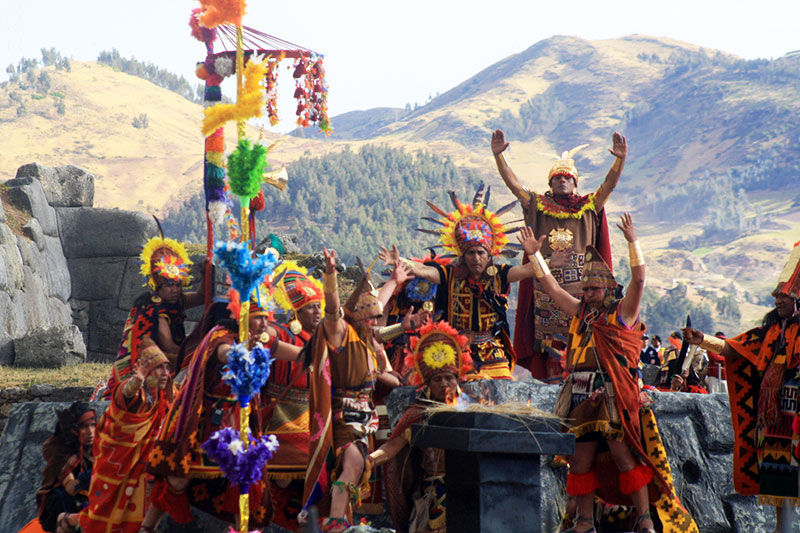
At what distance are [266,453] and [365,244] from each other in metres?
55.6

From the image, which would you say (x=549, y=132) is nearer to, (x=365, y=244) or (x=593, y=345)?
(x=365, y=244)

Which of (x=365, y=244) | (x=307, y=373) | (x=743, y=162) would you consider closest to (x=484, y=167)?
(x=365, y=244)

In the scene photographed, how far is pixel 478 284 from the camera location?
882 cm

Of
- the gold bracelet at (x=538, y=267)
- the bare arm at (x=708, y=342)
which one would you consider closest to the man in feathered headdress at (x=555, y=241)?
the gold bracelet at (x=538, y=267)

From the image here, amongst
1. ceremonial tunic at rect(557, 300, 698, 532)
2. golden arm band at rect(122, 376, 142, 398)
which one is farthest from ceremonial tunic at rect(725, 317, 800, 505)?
golden arm band at rect(122, 376, 142, 398)

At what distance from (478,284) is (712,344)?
2191 millimetres

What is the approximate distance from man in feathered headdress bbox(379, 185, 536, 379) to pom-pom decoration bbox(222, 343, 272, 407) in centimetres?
280

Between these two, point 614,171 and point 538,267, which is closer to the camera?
point 538,267

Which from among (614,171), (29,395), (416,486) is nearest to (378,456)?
(416,486)

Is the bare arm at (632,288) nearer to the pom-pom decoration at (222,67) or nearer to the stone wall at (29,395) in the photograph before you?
the pom-pom decoration at (222,67)

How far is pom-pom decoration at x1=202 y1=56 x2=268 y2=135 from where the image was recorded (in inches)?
244

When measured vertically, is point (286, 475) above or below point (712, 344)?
below

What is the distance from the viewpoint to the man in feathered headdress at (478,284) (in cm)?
871

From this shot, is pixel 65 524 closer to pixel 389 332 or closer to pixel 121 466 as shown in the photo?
pixel 121 466
